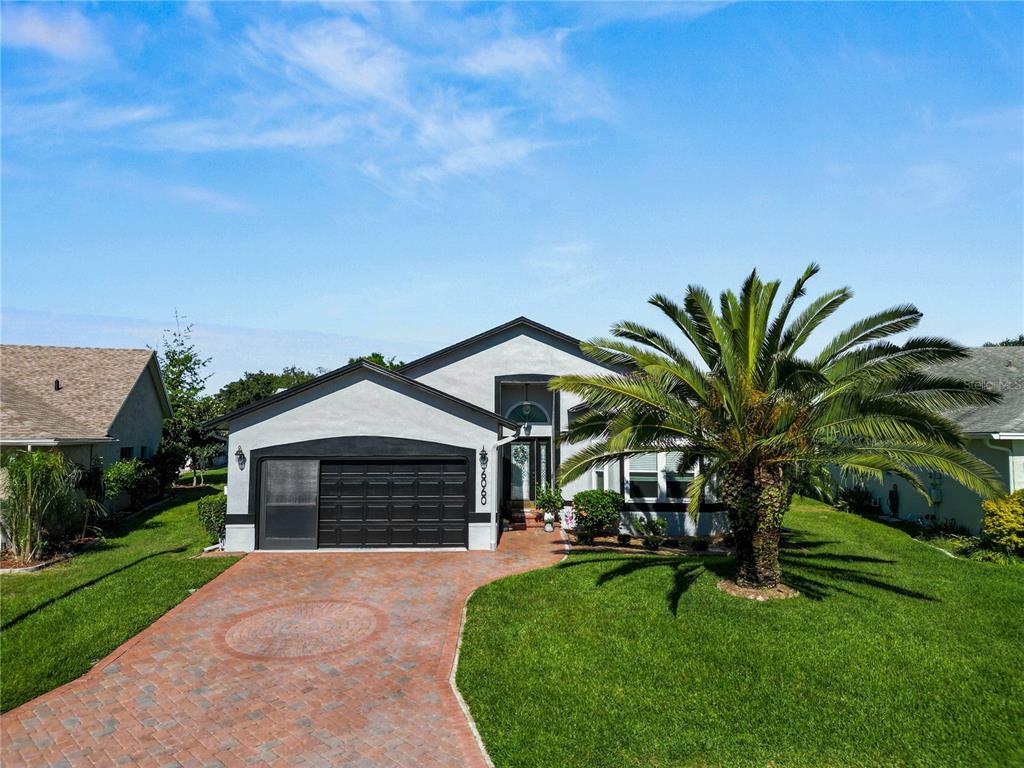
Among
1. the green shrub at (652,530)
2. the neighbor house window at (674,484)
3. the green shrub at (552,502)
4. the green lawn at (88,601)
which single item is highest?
the neighbor house window at (674,484)

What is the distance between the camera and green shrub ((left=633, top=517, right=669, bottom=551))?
17.2 meters

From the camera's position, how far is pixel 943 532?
1831 cm

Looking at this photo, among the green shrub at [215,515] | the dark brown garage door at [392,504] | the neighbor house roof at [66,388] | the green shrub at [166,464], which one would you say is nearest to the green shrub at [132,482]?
the green shrub at [166,464]

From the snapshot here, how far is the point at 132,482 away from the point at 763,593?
21.3 m

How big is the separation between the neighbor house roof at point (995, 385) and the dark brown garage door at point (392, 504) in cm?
1314

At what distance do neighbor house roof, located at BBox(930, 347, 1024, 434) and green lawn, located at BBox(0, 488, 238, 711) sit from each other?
1869 centimetres

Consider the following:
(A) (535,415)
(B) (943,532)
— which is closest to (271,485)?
(A) (535,415)

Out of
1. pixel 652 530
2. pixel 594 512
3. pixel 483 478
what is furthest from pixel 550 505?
pixel 483 478

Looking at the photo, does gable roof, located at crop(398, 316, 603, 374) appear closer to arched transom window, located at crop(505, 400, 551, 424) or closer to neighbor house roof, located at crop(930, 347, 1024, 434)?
arched transom window, located at crop(505, 400, 551, 424)

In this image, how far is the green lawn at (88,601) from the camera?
9.05 m

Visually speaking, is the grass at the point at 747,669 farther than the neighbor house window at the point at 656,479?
No

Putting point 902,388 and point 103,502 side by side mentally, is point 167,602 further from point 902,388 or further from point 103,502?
point 902,388

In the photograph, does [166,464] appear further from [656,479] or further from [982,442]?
[982,442]

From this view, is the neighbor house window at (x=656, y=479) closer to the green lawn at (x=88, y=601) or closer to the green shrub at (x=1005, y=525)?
the green shrub at (x=1005, y=525)
